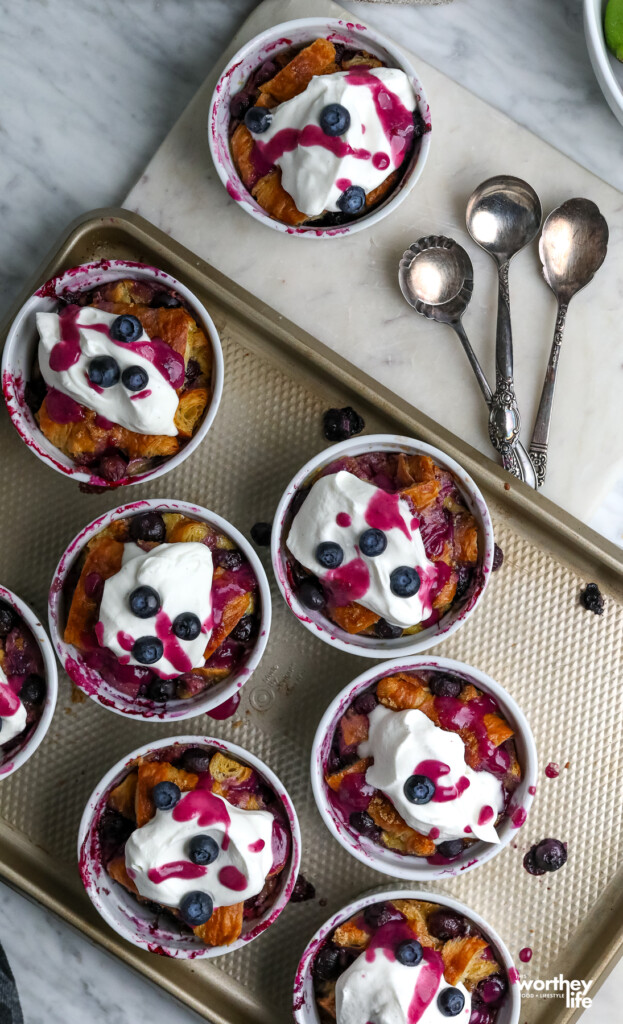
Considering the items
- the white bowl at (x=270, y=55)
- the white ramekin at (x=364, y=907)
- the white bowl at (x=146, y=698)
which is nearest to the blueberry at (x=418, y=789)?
the white ramekin at (x=364, y=907)

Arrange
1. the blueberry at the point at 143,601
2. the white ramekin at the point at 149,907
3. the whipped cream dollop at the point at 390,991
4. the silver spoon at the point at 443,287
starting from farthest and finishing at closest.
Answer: the silver spoon at the point at 443,287 → the white ramekin at the point at 149,907 → the whipped cream dollop at the point at 390,991 → the blueberry at the point at 143,601

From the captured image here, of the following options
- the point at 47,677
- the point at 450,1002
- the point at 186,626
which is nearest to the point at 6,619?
the point at 47,677

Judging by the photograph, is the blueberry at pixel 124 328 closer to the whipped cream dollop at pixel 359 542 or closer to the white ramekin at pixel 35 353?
the white ramekin at pixel 35 353

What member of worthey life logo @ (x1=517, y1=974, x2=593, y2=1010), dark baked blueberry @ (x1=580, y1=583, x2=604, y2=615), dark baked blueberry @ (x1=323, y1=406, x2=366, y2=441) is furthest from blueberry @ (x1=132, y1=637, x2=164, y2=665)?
worthey life logo @ (x1=517, y1=974, x2=593, y2=1010)

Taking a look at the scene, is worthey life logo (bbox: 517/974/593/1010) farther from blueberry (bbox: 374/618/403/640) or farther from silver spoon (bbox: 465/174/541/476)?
silver spoon (bbox: 465/174/541/476)

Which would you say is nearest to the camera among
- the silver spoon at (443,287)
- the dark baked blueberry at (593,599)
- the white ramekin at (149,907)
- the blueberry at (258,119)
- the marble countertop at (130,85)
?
the white ramekin at (149,907)
